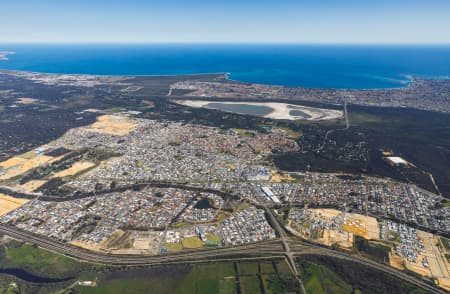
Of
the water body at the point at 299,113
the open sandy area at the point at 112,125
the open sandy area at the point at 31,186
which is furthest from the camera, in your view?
the water body at the point at 299,113

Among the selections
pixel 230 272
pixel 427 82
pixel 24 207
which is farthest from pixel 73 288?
pixel 427 82

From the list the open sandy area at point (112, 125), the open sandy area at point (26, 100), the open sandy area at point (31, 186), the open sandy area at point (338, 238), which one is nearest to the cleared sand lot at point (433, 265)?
the open sandy area at point (338, 238)

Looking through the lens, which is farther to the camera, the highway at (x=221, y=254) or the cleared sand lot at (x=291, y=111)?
the cleared sand lot at (x=291, y=111)

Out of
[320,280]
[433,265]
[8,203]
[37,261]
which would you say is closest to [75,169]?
[8,203]

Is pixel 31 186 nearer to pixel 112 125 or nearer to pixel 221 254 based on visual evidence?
pixel 112 125

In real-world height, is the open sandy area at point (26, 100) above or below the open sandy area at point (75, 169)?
above

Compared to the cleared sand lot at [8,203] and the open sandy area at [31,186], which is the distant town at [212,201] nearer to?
the cleared sand lot at [8,203]
